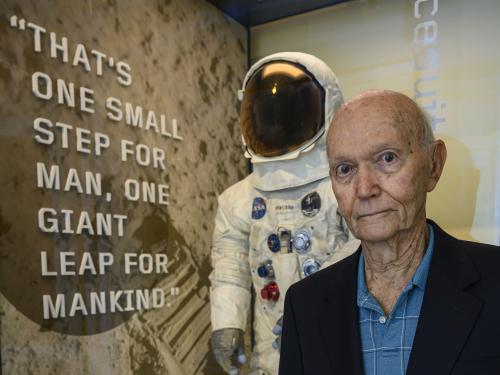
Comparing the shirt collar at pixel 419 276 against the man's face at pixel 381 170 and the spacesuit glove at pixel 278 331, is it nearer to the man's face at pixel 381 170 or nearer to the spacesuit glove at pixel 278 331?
the man's face at pixel 381 170

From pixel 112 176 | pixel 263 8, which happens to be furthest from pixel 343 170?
pixel 263 8

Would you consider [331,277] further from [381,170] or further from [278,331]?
[278,331]

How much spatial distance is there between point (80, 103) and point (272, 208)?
0.90 metres

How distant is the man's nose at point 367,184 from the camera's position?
3.24ft

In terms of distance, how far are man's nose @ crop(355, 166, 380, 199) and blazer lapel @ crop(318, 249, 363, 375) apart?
22cm

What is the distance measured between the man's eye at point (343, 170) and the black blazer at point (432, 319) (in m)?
0.23

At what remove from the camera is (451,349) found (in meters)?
0.88

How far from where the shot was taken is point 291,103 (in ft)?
6.42

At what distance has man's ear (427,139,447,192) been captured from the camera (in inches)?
41.0

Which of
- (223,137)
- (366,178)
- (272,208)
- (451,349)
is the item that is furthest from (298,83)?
(451,349)

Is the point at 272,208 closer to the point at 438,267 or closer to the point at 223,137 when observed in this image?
the point at 223,137

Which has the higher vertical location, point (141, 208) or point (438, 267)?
point (141, 208)

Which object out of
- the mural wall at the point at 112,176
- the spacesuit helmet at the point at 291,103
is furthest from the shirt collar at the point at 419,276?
the mural wall at the point at 112,176

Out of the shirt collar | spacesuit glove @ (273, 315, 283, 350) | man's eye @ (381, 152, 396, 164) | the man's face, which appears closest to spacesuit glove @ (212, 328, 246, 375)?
spacesuit glove @ (273, 315, 283, 350)
